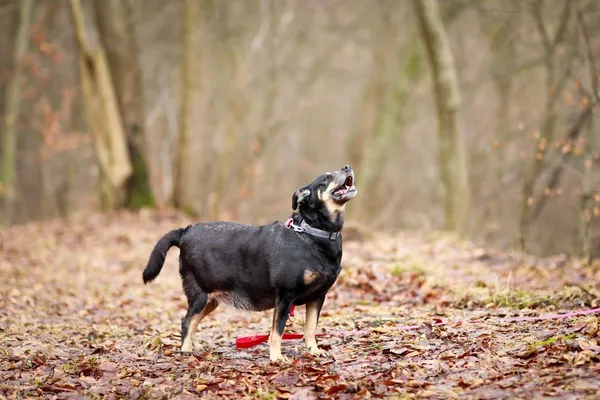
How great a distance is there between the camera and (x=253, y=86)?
31516 mm

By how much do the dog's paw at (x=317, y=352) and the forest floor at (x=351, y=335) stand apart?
0.40ft

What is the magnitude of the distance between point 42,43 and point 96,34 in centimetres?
369

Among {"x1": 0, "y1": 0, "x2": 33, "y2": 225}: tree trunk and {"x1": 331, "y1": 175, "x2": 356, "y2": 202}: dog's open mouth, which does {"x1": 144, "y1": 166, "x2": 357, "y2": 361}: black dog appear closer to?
{"x1": 331, "y1": 175, "x2": 356, "y2": 202}: dog's open mouth

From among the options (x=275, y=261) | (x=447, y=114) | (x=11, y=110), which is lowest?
(x=275, y=261)

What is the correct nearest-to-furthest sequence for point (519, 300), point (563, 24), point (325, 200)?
point (325, 200) → point (519, 300) → point (563, 24)

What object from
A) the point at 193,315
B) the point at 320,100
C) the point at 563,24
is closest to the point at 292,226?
the point at 193,315

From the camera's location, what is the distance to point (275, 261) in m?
6.30

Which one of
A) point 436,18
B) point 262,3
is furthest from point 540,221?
point 262,3

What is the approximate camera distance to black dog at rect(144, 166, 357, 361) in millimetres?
6242

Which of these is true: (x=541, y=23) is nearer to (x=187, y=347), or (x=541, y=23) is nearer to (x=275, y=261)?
(x=275, y=261)

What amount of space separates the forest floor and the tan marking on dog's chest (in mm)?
747

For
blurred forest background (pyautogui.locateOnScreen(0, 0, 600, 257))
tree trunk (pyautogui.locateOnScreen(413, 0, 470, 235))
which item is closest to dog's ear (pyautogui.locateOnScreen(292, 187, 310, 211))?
blurred forest background (pyautogui.locateOnScreen(0, 0, 600, 257))

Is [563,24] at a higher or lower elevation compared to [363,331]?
higher

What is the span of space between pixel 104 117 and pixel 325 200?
12804 mm
